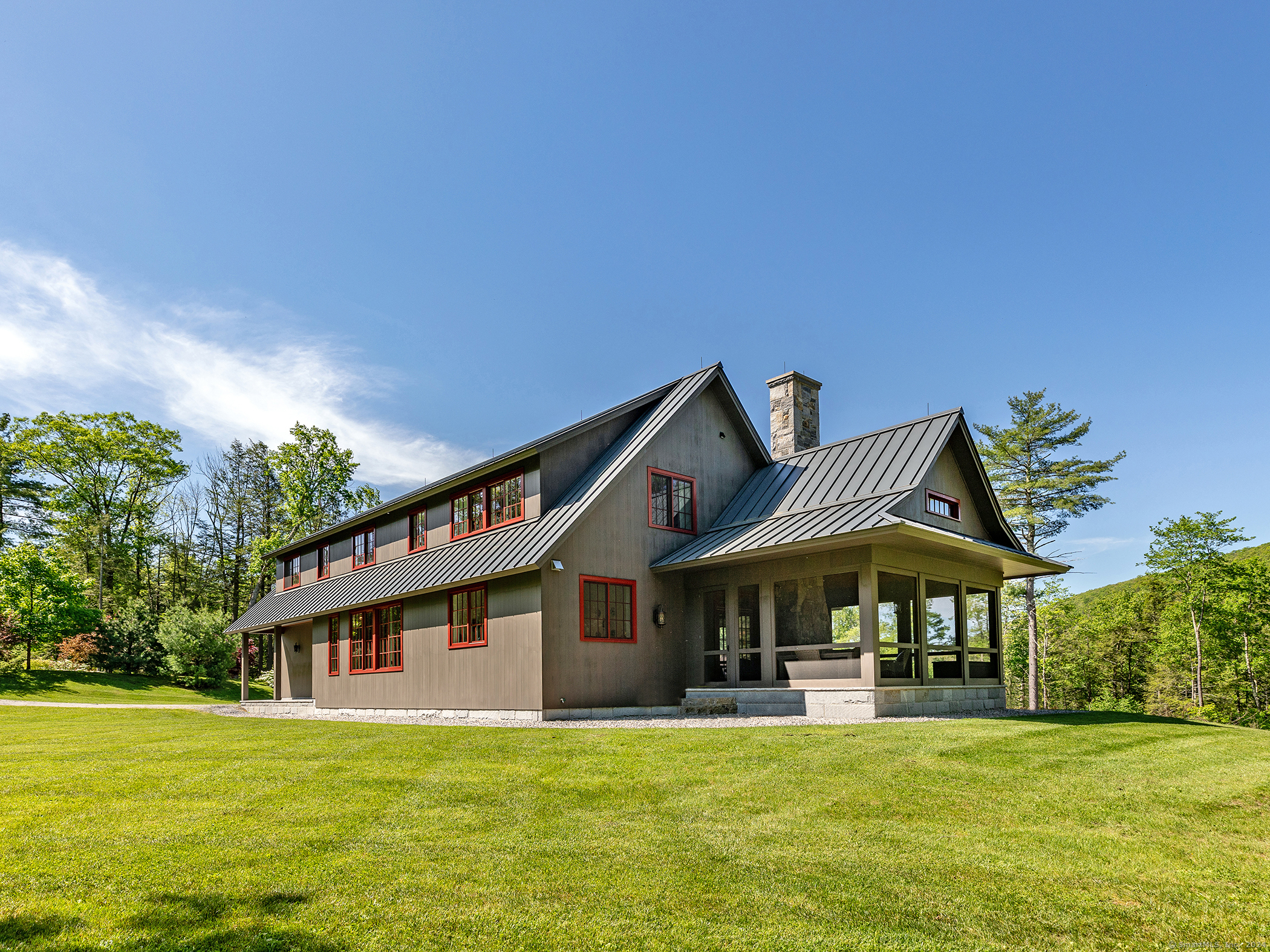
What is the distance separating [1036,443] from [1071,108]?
20.5 metres

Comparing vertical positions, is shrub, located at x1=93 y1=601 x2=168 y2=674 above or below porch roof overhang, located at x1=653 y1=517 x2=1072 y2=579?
below

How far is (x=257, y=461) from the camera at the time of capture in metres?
44.8

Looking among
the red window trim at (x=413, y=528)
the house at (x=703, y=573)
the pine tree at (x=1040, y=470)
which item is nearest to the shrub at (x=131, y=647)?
the red window trim at (x=413, y=528)

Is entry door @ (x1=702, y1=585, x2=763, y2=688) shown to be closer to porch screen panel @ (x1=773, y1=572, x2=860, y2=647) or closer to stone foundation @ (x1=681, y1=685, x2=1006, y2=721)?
stone foundation @ (x1=681, y1=685, x2=1006, y2=721)

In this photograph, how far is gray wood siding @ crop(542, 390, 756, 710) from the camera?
13719mm

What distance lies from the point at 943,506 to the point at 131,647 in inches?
1218

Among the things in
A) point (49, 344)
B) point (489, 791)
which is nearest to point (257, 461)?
point (49, 344)

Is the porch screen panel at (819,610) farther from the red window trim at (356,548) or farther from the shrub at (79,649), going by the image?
the shrub at (79,649)

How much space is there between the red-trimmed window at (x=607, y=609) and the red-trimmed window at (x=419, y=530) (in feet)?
17.5

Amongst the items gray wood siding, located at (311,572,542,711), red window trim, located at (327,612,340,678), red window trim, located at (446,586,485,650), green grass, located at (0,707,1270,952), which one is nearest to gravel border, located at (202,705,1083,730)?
gray wood siding, located at (311,572,542,711)

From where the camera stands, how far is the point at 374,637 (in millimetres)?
18359

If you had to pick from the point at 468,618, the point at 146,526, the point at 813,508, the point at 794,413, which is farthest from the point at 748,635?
the point at 146,526

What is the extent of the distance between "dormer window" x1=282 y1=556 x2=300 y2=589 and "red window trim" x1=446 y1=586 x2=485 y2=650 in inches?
424

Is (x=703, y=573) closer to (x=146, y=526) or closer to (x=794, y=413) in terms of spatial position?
(x=794, y=413)
